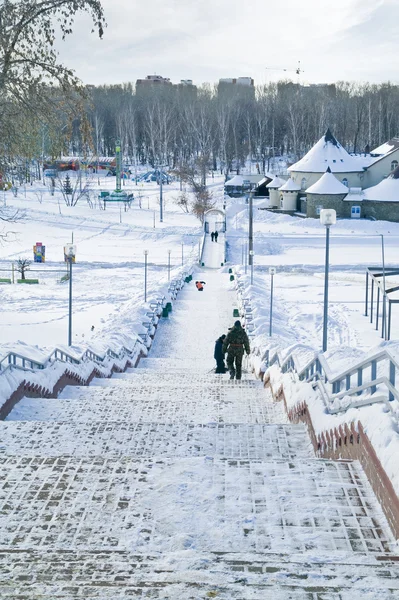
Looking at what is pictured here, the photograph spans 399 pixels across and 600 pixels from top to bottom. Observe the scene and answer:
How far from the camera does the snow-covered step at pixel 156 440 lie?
6621 mm

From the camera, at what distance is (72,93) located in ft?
36.8

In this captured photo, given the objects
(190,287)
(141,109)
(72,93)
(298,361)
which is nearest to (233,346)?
(298,361)

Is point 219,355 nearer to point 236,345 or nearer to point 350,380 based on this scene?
point 236,345

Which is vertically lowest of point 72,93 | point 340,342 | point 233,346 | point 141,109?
point 340,342

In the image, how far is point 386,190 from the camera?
187 feet

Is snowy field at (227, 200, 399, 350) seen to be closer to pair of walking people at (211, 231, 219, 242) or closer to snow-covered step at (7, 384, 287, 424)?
pair of walking people at (211, 231, 219, 242)

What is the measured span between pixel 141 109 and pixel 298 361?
290ft

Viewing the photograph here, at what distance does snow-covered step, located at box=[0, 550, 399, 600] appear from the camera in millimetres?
3506

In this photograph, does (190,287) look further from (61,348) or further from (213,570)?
(213,570)

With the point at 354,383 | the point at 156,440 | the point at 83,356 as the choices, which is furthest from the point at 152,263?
the point at 156,440

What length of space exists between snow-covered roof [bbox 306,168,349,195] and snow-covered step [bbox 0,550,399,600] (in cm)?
5512

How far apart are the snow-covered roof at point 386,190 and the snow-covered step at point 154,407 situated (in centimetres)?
4798

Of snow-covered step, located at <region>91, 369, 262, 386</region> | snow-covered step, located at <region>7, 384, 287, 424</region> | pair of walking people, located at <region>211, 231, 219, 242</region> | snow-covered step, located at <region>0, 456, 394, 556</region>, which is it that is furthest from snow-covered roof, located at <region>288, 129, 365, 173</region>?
snow-covered step, located at <region>0, 456, 394, 556</region>

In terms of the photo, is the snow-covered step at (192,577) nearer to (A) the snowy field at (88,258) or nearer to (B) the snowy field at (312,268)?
(A) the snowy field at (88,258)
